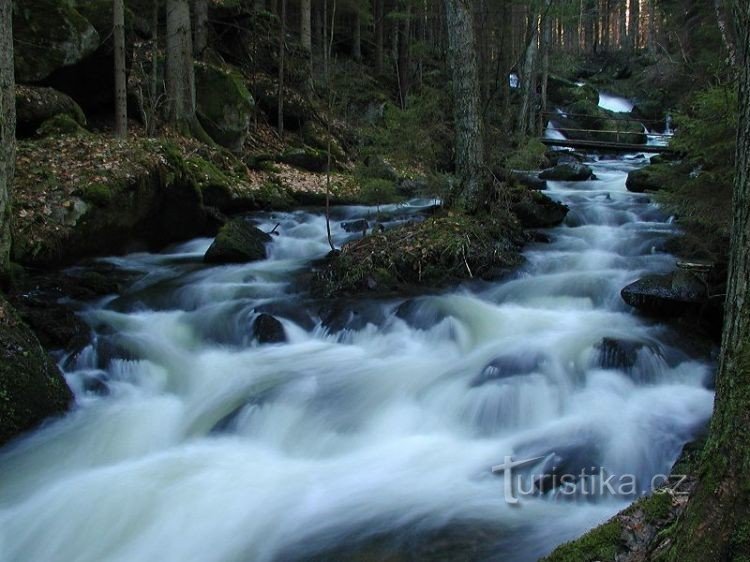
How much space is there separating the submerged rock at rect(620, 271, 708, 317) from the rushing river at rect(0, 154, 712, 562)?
29cm

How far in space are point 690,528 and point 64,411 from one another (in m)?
5.39

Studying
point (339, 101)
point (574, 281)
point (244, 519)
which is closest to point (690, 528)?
point (244, 519)

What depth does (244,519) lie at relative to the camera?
454 cm

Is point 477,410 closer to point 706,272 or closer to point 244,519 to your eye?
point 244,519

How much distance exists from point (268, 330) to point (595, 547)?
5.56m

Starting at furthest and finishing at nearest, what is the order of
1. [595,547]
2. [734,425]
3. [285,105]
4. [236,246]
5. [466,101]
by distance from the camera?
[285,105] < [236,246] < [466,101] < [595,547] < [734,425]

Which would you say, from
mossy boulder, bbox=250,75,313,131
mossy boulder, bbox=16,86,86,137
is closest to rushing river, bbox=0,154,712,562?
mossy boulder, bbox=16,86,86,137

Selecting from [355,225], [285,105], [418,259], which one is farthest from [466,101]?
[285,105]

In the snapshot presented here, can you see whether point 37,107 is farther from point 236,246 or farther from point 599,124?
point 599,124

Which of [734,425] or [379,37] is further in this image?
[379,37]

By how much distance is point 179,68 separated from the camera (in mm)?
13523

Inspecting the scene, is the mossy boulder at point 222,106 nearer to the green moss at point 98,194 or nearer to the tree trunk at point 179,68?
the tree trunk at point 179,68

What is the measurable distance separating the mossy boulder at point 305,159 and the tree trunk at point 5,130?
977cm

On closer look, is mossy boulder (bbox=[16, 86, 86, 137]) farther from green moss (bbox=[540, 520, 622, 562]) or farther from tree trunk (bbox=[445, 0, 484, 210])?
green moss (bbox=[540, 520, 622, 562])
